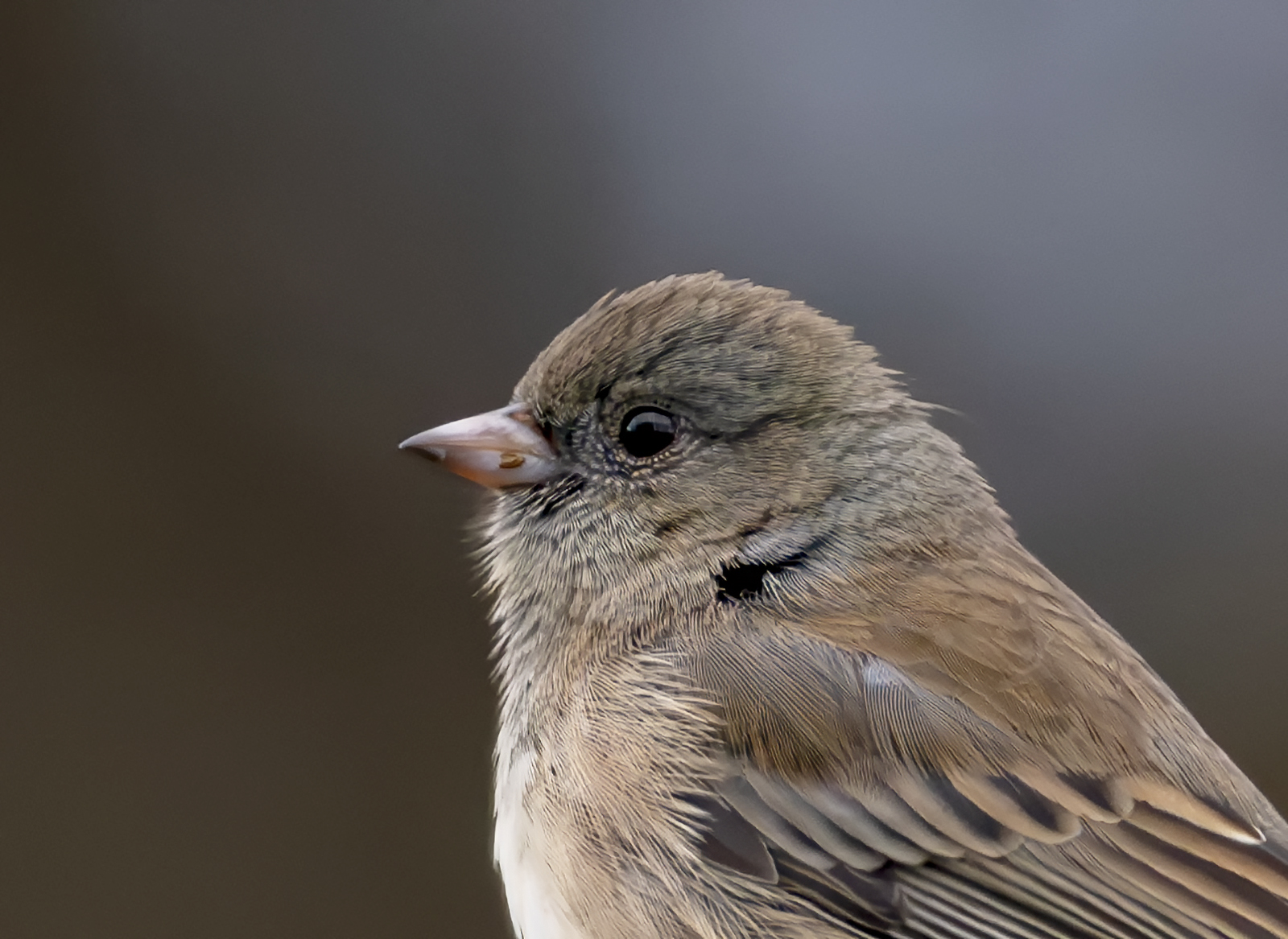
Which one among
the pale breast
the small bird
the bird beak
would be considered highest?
the bird beak

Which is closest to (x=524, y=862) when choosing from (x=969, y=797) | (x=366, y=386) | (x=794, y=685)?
(x=794, y=685)

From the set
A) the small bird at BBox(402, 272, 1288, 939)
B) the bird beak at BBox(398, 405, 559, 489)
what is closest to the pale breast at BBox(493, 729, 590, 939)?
the small bird at BBox(402, 272, 1288, 939)

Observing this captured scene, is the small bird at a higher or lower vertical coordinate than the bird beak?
lower

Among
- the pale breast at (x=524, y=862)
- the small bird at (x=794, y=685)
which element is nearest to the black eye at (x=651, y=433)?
the small bird at (x=794, y=685)

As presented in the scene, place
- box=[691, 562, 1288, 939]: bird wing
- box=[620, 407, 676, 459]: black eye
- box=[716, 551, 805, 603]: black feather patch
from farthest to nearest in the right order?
box=[620, 407, 676, 459]: black eye
box=[716, 551, 805, 603]: black feather patch
box=[691, 562, 1288, 939]: bird wing

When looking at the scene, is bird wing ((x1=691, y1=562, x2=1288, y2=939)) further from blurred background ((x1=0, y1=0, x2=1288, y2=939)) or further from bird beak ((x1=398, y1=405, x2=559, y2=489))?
blurred background ((x1=0, y1=0, x2=1288, y2=939))

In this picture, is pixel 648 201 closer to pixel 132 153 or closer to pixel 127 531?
pixel 132 153
